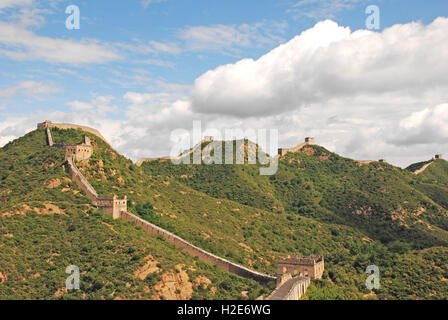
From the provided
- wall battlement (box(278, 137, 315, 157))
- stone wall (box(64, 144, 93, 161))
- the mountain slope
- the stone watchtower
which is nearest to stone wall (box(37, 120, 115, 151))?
stone wall (box(64, 144, 93, 161))

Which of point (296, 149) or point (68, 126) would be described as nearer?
point (68, 126)

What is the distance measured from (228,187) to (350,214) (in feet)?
78.4

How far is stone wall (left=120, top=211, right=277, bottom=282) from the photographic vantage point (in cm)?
5391

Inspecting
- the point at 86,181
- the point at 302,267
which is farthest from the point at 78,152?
the point at 302,267

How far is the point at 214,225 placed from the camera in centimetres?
7012

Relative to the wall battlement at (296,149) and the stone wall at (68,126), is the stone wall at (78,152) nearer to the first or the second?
the stone wall at (68,126)

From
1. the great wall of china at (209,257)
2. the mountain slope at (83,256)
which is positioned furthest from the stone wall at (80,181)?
the mountain slope at (83,256)

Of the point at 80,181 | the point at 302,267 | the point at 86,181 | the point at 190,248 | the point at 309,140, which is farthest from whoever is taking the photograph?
the point at 309,140

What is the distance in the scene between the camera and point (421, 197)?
10344 centimetres

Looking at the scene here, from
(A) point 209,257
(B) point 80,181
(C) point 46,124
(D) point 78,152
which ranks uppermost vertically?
(C) point 46,124

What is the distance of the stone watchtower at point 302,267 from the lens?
47.9 m

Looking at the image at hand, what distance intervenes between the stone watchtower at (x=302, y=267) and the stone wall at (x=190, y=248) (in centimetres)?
365

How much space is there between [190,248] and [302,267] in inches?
533

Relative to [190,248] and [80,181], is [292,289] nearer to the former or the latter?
[190,248]
